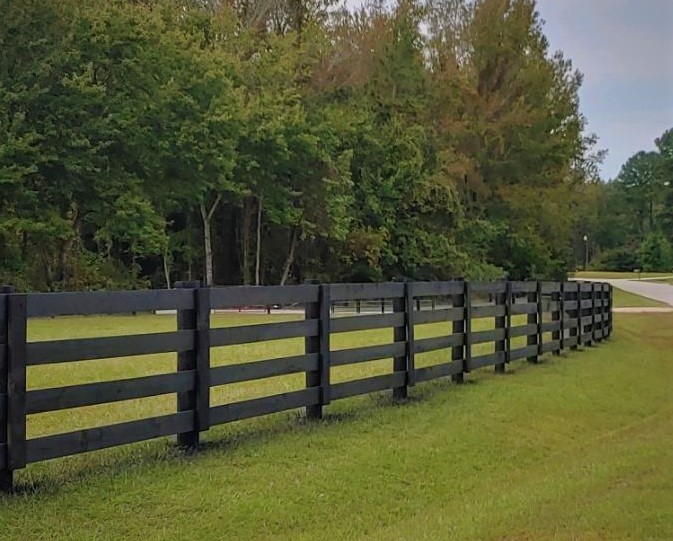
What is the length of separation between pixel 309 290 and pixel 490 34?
33926mm

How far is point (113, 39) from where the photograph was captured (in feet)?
85.7

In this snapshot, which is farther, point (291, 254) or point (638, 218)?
point (638, 218)

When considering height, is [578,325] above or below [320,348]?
below

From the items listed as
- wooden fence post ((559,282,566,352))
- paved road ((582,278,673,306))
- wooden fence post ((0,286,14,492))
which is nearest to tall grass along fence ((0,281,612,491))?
wooden fence post ((0,286,14,492))

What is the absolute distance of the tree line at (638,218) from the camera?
87.4 metres

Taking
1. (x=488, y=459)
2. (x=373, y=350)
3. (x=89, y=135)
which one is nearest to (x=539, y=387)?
(x=373, y=350)

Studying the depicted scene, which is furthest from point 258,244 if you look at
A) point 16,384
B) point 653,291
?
point 16,384

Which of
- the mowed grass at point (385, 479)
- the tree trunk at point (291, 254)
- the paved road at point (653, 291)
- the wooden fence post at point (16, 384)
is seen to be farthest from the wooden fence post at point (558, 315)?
the paved road at point (653, 291)

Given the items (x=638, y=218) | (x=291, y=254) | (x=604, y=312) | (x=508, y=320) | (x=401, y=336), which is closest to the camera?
(x=401, y=336)

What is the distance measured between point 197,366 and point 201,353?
0.09 meters

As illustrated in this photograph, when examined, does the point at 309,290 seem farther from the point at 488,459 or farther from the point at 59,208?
the point at 59,208

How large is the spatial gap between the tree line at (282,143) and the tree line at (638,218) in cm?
4636

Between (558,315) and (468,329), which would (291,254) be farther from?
(468,329)

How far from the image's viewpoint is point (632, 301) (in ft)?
118
